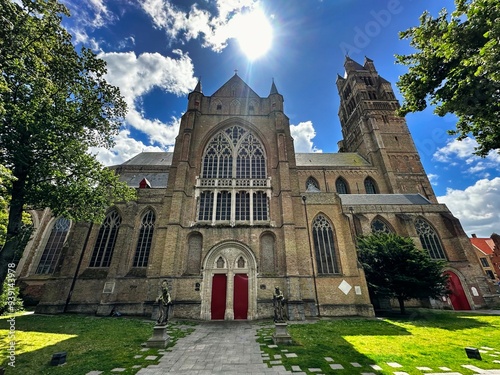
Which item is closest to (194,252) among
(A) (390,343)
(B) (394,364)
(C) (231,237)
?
(C) (231,237)

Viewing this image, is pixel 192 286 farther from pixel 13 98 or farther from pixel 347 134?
pixel 347 134

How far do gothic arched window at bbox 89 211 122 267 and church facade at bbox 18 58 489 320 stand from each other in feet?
0.26

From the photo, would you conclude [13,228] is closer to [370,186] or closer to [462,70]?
[462,70]

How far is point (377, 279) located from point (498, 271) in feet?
132

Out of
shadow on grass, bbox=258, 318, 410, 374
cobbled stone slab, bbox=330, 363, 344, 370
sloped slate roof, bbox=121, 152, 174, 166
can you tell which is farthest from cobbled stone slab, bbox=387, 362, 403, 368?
sloped slate roof, bbox=121, 152, 174, 166

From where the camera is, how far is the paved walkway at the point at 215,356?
5.77m

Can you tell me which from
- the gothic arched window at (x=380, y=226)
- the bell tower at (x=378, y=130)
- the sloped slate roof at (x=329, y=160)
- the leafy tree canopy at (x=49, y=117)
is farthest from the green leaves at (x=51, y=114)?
the bell tower at (x=378, y=130)

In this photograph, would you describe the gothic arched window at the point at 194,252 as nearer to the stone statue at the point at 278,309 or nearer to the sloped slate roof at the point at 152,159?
the stone statue at the point at 278,309

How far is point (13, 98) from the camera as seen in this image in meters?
9.25

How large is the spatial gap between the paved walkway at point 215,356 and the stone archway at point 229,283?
3.80 meters

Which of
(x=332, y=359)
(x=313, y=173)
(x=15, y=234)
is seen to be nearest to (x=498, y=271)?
(x=313, y=173)

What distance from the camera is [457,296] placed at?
760 inches

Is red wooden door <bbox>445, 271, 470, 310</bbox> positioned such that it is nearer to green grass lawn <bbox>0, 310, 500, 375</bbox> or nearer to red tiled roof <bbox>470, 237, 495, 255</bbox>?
green grass lawn <bbox>0, 310, 500, 375</bbox>

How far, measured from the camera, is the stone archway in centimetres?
1424
